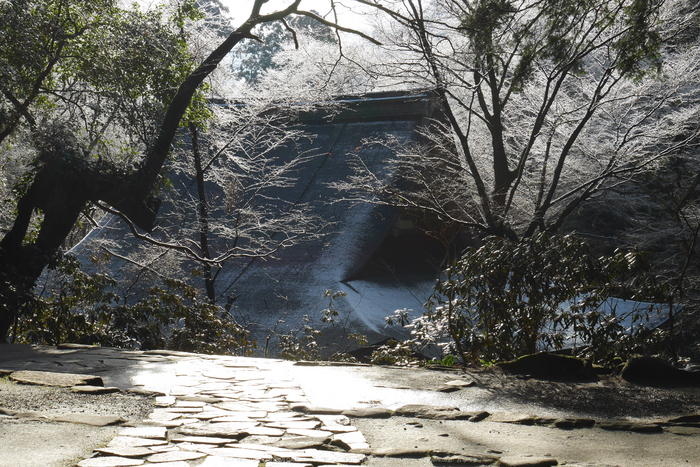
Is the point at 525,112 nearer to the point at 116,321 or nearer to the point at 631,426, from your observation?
the point at 116,321

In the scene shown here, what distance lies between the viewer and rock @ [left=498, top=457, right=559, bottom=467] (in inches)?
94.5

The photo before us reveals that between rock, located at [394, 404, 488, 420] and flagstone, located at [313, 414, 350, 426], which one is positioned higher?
rock, located at [394, 404, 488, 420]

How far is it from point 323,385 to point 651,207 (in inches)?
408

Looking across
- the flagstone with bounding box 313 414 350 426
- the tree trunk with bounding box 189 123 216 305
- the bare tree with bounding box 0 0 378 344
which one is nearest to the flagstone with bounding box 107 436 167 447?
the flagstone with bounding box 313 414 350 426

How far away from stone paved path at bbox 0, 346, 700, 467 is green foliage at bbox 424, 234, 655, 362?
0.98 metres

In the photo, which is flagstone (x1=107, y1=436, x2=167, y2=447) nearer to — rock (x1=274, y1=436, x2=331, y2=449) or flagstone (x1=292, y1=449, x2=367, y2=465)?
rock (x1=274, y1=436, x2=331, y2=449)

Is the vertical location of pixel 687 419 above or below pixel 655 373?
below

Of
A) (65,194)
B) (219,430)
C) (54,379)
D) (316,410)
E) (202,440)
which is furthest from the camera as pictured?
(65,194)

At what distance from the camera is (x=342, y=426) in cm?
320

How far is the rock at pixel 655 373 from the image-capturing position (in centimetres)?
441

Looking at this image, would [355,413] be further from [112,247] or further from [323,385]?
[112,247]

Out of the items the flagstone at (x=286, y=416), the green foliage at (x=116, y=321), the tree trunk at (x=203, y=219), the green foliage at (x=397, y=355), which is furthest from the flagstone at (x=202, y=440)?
the tree trunk at (x=203, y=219)

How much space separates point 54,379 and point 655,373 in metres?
4.62

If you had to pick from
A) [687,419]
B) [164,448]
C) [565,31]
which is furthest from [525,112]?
[164,448]
